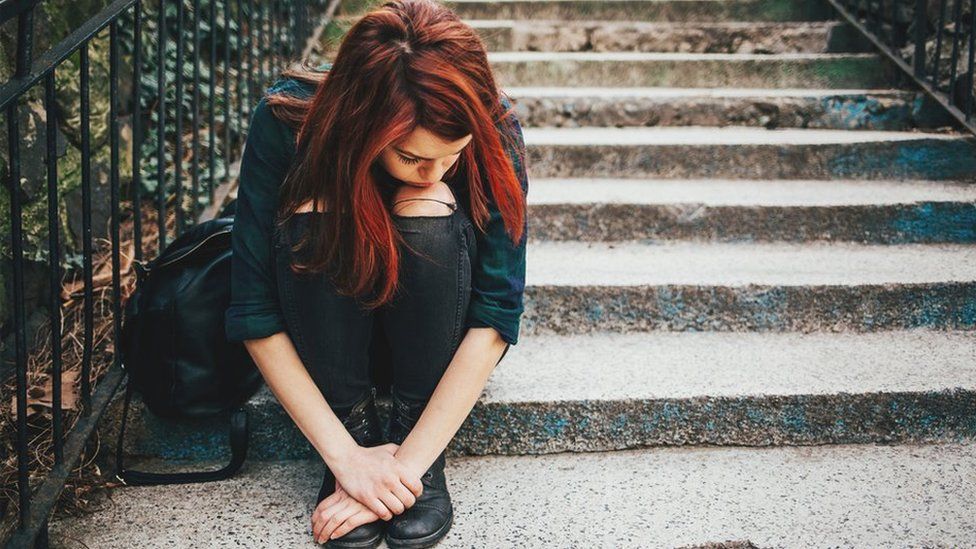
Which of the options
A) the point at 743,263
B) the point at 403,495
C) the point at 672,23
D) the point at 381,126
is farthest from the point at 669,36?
the point at 403,495

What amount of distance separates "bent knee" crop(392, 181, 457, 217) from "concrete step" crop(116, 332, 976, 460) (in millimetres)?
513

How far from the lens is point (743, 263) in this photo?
2410 mm

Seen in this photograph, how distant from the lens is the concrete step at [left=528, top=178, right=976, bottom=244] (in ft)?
8.42

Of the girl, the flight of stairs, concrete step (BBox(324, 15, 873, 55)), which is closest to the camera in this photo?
the girl

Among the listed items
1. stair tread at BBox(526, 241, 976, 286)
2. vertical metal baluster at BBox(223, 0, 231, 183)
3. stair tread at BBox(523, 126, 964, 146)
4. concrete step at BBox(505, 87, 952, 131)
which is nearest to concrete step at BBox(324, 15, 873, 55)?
concrete step at BBox(505, 87, 952, 131)

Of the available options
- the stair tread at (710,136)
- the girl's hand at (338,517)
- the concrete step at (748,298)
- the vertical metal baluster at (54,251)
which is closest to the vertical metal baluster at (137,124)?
the vertical metal baluster at (54,251)

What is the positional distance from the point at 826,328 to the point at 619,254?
0.61m

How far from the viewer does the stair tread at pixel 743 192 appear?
2588mm

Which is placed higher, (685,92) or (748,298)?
(685,92)

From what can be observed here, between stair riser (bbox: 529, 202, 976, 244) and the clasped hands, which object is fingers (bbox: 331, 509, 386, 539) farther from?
stair riser (bbox: 529, 202, 976, 244)

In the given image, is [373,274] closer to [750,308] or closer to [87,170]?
[87,170]

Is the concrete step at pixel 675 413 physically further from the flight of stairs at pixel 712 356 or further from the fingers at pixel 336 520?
the fingers at pixel 336 520

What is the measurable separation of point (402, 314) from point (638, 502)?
623 mm

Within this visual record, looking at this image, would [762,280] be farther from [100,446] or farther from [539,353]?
[100,446]
